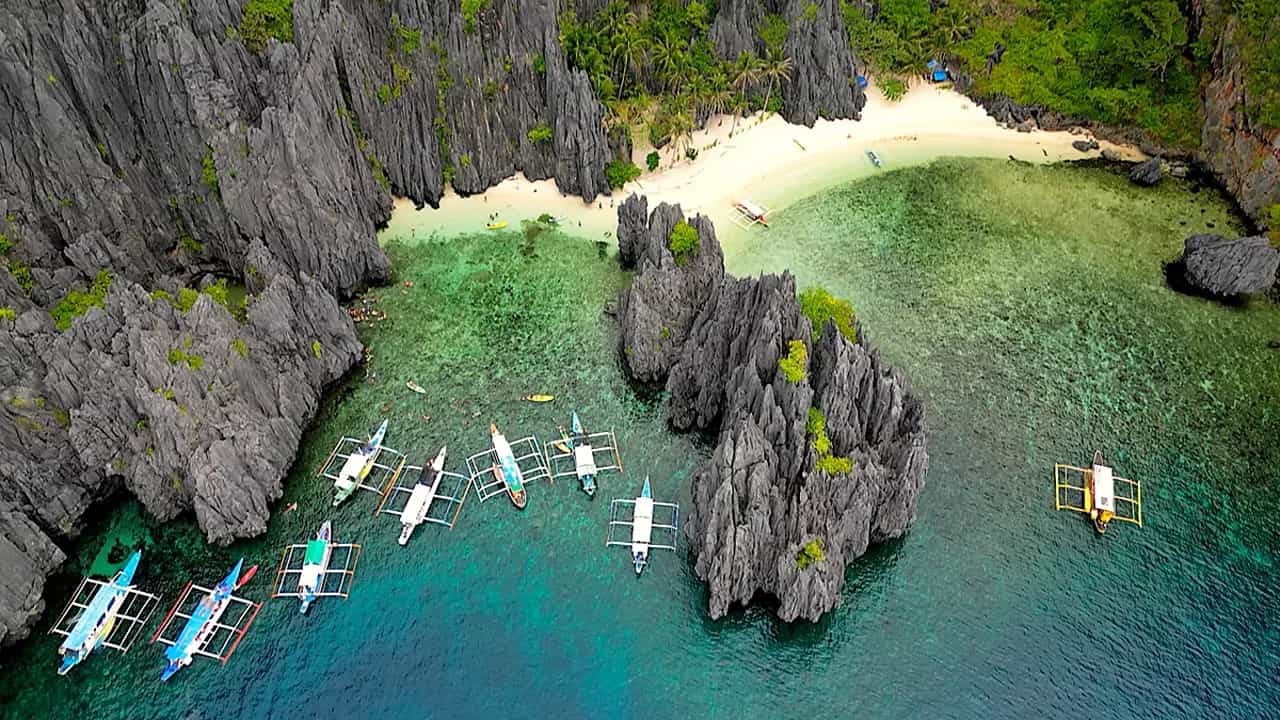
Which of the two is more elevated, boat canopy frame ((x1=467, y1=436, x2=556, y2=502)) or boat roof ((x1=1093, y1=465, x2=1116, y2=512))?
boat roof ((x1=1093, y1=465, x2=1116, y2=512))

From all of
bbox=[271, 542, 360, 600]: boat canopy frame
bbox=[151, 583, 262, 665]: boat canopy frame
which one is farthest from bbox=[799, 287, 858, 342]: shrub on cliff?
bbox=[151, 583, 262, 665]: boat canopy frame

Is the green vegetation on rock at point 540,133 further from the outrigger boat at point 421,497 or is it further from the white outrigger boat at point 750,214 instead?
the outrigger boat at point 421,497

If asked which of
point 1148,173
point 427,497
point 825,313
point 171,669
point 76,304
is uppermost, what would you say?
point 1148,173

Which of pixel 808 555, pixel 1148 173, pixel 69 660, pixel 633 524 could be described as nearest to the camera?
pixel 808 555

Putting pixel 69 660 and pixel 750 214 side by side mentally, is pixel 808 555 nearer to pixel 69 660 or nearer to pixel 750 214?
pixel 750 214

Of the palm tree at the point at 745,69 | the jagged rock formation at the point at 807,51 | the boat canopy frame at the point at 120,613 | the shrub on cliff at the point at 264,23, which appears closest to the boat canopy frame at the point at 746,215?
the palm tree at the point at 745,69

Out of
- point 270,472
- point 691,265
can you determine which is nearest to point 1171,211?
point 691,265

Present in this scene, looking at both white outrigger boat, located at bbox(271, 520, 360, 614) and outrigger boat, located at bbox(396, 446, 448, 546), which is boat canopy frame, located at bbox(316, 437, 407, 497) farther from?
white outrigger boat, located at bbox(271, 520, 360, 614)

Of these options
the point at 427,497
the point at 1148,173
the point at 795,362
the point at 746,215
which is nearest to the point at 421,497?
the point at 427,497
